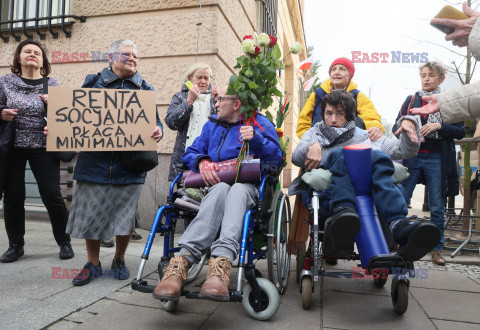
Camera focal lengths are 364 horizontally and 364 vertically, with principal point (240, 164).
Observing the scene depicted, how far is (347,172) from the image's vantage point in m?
2.36

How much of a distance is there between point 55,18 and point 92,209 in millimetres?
3694

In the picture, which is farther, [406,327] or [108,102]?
[108,102]

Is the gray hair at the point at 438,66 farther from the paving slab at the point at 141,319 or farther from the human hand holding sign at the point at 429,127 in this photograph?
the paving slab at the point at 141,319

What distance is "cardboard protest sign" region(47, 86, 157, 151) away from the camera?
8.82ft

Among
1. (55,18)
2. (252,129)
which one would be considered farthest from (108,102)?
(55,18)

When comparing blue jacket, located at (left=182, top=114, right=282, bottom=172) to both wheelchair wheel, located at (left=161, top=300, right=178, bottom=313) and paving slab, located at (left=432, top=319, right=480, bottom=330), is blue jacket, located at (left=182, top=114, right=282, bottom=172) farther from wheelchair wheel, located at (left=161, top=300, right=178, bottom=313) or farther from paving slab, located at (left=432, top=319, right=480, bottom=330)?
paving slab, located at (left=432, top=319, right=480, bottom=330)

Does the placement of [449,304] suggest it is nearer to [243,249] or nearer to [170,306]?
[243,249]

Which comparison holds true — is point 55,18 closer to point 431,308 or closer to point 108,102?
point 108,102

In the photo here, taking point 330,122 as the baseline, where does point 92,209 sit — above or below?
below

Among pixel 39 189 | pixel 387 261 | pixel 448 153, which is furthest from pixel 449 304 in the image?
pixel 39 189

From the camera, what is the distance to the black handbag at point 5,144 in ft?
10.3

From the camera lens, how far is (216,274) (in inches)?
76.9

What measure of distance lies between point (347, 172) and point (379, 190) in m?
0.23

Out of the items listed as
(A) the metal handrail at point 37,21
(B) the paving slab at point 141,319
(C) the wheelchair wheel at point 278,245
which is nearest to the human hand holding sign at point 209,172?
(C) the wheelchair wheel at point 278,245
